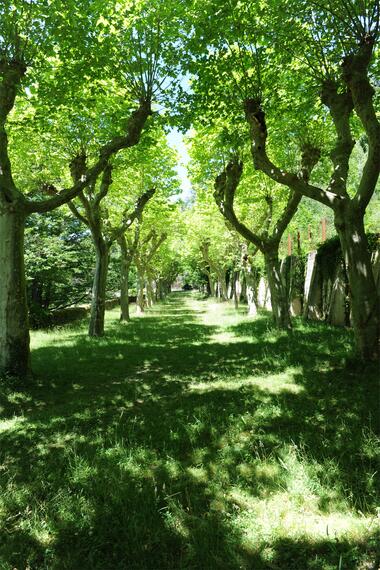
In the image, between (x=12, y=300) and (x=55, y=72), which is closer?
(x=12, y=300)

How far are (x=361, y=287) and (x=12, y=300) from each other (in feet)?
23.3

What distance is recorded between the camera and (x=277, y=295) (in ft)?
45.4

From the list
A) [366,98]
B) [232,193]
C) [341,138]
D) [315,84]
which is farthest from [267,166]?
[232,193]

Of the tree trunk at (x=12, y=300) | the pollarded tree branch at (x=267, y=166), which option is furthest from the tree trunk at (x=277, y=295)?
the tree trunk at (x=12, y=300)

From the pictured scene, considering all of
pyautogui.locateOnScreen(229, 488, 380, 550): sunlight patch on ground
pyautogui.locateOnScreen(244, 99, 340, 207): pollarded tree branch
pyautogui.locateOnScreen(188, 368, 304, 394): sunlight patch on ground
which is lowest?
pyautogui.locateOnScreen(229, 488, 380, 550): sunlight patch on ground

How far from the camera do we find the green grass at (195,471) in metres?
2.98

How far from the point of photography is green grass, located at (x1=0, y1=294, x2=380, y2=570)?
117 inches

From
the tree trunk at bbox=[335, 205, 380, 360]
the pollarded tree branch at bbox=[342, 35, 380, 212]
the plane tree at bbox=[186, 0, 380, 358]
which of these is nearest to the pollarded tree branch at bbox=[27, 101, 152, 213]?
the plane tree at bbox=[186, 0, 380, 358]

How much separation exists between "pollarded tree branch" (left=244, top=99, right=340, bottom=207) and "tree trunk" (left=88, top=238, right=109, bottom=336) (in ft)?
26.6

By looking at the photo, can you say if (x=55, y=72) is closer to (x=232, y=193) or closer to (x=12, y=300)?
(x=12, y=300)

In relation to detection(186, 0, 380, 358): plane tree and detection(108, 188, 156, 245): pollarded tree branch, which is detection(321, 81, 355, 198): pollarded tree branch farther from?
detection(108, 188, 156, 245): pollarded tree branch

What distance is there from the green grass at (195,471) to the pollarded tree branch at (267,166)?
3.51 meters

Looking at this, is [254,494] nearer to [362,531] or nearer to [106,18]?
[362,531]

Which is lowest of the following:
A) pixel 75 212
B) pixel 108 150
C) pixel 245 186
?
pixel 75 212
